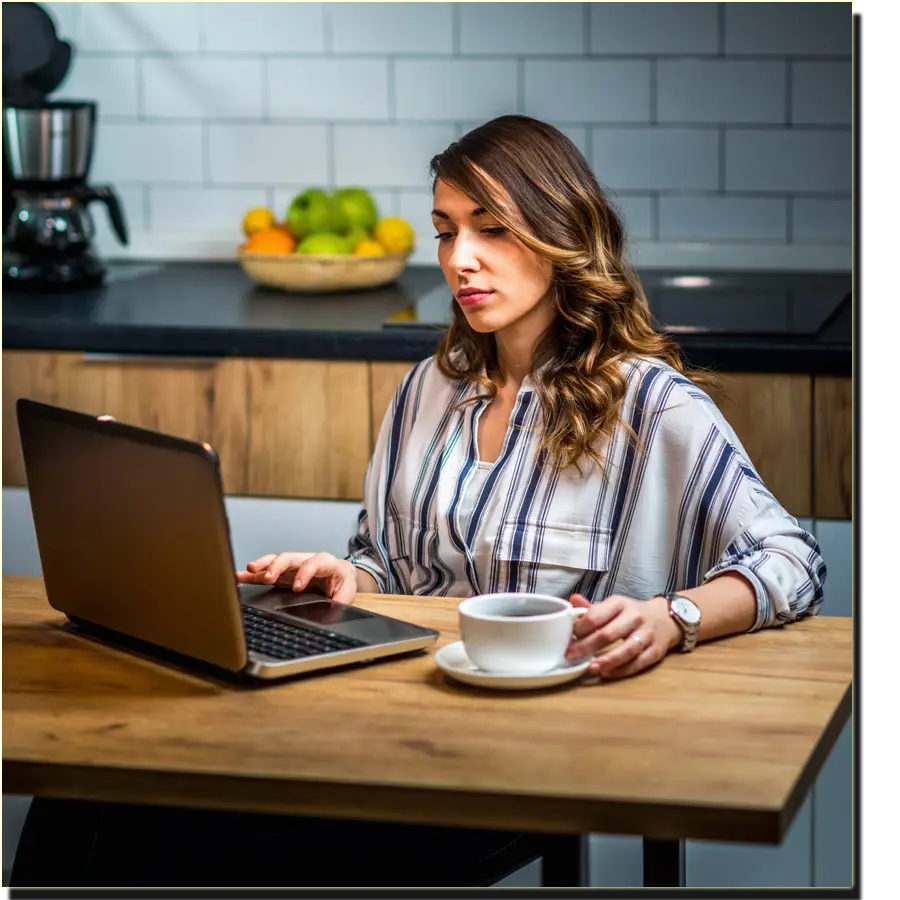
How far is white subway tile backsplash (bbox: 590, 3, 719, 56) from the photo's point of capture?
303 centimetres

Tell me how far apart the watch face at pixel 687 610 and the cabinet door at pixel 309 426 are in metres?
1.26

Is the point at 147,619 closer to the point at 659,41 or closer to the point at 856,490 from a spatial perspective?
the point at 856,490

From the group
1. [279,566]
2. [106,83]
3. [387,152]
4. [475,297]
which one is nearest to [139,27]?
[106,83]

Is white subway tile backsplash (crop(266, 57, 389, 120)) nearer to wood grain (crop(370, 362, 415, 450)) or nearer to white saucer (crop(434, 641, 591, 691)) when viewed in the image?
wood grain (crop(370, 362, 415, 450))

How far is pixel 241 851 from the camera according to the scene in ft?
4.92

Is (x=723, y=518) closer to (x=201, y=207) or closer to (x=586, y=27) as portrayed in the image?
(x=586, y=27)

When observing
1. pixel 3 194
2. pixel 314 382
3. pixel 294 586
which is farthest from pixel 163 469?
pixel 3 194

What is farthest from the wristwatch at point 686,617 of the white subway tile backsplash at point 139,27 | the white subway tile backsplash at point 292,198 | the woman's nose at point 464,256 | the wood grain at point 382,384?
the white subway tile backsplash at point 139,27

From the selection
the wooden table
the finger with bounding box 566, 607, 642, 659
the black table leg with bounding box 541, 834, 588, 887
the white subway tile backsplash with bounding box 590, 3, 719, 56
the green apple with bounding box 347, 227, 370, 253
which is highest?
the white subway tile backsplash with bounding box 590, 3, 719, 56

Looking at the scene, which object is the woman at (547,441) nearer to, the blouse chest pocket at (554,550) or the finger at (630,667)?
the blouse chest pocket at (554,550)

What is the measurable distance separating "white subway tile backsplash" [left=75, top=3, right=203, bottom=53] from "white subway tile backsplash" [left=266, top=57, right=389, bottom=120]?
0.70ft

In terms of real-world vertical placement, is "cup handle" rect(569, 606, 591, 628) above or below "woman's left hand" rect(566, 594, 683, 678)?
above

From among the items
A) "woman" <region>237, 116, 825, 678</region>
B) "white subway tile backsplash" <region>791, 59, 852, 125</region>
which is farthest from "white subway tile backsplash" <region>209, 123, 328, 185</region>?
"woman" <region>237, 116, 825, 678</region>

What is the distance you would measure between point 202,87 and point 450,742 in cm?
248
